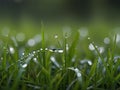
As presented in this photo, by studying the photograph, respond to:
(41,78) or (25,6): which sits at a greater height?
(25,6)

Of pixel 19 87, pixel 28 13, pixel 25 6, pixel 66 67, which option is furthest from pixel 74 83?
pixel 25 6

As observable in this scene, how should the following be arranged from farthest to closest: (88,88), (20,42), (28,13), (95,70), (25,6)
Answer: (25,6) < (28,13) < (20,42) < (95,70) < (88,88)

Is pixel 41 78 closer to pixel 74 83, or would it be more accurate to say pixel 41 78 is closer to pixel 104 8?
pixel 74 83

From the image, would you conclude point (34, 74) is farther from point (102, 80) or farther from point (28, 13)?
point (28, 13)

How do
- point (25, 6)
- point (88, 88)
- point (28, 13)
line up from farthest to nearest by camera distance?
point (25, 6), point (28, 13), point (88, 88)

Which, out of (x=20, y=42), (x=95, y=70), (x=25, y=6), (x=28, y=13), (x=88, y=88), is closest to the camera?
(x=88, y=88)

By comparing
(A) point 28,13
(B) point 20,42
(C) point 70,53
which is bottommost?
(C) point 70,53

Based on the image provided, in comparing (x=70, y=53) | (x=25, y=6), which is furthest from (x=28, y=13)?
(x=70, y=53)

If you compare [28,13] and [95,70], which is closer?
[95,70]

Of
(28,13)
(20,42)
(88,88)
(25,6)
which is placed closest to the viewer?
(88,88)
